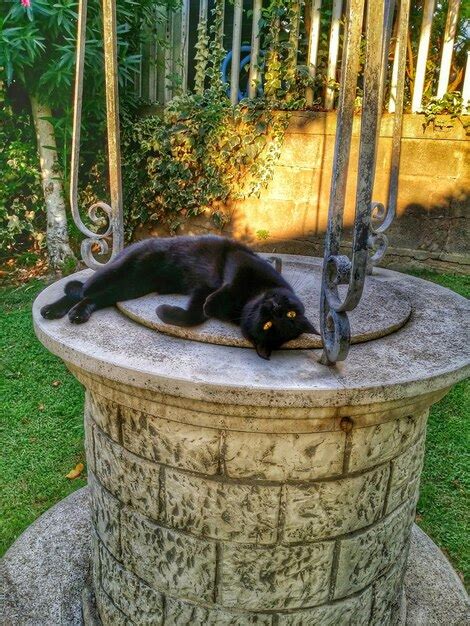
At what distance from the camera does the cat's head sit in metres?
1.40

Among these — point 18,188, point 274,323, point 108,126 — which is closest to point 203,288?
point 274,323

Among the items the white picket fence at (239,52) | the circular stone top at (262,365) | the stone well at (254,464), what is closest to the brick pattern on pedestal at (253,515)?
the stone well at (254,464)

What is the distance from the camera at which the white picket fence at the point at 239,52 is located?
4043 mm

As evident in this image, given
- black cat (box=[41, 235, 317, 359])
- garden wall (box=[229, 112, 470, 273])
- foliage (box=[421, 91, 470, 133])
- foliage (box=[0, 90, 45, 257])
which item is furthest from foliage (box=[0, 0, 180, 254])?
black cat (box=[41, 235, 317, 359])

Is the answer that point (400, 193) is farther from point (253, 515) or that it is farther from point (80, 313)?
point (253, 515)

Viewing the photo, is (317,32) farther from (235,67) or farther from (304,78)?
(235,67)

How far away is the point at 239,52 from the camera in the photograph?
4680 mm

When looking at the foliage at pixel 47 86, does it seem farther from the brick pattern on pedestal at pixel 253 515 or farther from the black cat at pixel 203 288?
the brick pattern on pedestal at pixel 253 515

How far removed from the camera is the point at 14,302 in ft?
16.0

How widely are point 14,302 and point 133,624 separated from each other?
146 inches

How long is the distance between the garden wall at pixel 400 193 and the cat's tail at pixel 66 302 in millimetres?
2863

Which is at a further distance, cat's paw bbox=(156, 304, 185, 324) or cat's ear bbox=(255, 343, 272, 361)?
cat's paw bbox=(156, 304, 185, 324)

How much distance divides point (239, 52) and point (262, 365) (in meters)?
4.07

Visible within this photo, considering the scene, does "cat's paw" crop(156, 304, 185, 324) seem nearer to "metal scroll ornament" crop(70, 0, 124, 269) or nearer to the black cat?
the black cat
